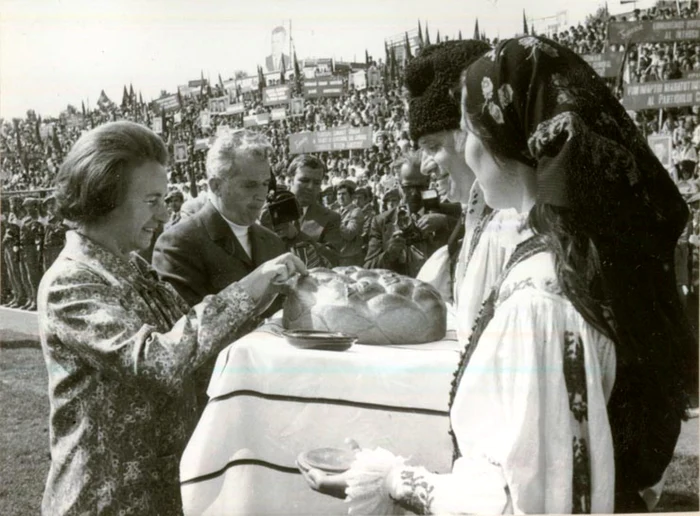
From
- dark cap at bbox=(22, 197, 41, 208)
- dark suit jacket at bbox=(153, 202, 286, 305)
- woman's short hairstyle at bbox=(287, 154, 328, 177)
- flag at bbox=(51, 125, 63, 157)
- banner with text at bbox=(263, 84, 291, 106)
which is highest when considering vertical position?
banner with text at bbox=(263, 84, 291, 106)

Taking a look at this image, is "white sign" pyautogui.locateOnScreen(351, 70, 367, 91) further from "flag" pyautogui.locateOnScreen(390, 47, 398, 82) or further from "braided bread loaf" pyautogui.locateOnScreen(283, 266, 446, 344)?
"braided bread loaf" pyautogui.locateOnScreen(283, 266, 446, 344)

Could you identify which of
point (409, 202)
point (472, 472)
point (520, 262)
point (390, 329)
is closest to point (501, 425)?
point (472, 472)

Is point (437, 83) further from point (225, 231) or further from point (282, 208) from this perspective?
point (225, 231)

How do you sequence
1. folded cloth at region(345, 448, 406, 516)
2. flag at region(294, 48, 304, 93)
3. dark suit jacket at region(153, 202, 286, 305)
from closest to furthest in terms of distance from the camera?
folded cloth at region(345, 448, 406, 516), dark suit jacket at region(153, 202, 286, 305), flag at region(294, 48, 304, 93)

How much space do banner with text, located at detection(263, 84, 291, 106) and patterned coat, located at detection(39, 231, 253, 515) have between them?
1.95 feet

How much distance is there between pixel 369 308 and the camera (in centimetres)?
133

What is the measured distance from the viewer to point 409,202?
1606 millimetres

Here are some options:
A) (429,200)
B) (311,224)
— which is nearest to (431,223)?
(429,200)

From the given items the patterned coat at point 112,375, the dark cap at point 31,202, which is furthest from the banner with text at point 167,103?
the patterned coat at point 112,375

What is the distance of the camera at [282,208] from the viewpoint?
61.1 inches

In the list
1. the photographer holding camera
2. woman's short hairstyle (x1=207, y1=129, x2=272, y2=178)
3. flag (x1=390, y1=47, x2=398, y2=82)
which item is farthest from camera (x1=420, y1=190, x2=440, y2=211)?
woman's short hairstyle (x1=207, y1=129, x2=272, y2=178)

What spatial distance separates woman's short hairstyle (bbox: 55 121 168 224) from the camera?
1088 mm

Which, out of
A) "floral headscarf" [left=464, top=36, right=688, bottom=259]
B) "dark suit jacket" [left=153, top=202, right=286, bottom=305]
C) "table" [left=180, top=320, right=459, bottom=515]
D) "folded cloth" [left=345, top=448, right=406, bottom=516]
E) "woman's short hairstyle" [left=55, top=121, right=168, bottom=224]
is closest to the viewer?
"floral headscarf" [left=464, top=36, right=688, bottom=259]

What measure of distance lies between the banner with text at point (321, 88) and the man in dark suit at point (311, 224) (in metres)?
0.14
